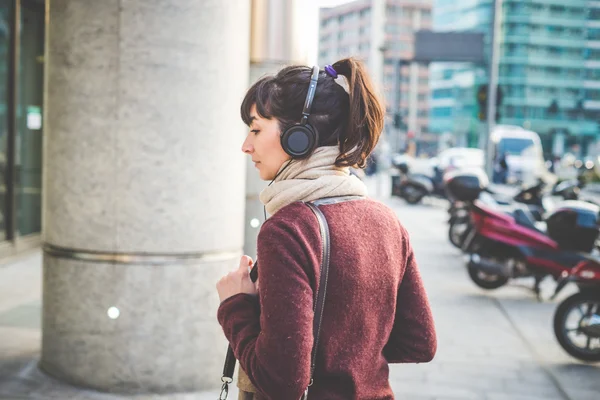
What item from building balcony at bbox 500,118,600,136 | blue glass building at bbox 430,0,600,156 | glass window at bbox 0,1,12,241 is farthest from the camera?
building balcony at bbox 500,118,600,136

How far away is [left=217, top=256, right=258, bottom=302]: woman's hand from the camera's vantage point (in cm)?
188

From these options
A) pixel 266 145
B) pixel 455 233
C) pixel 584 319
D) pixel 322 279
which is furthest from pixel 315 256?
pixel 455 233

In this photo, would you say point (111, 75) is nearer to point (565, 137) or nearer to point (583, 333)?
point (583, 333)

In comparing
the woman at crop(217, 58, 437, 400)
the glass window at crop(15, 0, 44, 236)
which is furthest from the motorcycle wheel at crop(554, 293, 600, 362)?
the glass window at crop(15, 0, 44, 236)

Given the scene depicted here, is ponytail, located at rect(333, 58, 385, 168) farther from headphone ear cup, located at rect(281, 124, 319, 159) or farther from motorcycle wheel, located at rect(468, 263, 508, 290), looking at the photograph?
motorcycle wheel, located at rect(468, 263, 508, 290)

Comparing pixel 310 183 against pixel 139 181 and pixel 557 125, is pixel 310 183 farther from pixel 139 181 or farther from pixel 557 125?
pixel 557 125

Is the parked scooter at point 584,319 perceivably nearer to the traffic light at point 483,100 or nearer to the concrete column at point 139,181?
the concrete column at point 139,181

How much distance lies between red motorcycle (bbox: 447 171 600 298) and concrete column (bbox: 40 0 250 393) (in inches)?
171

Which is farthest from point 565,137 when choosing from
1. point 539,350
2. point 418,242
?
point 539,350

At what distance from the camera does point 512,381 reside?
18.0 ft

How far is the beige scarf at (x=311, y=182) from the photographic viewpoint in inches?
71.2

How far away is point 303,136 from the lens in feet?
5.86

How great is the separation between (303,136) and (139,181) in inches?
114

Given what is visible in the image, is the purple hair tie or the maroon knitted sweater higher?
the purple hair tie
